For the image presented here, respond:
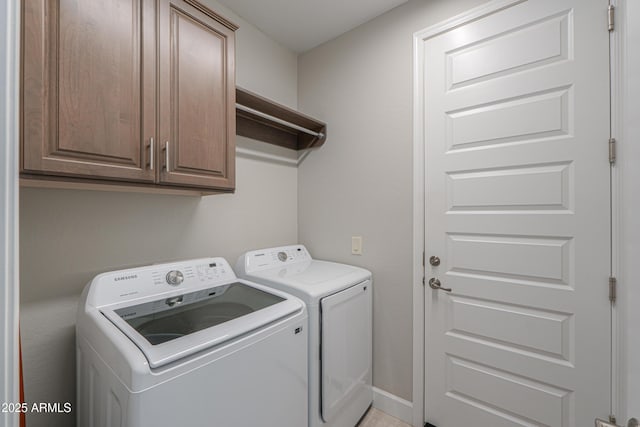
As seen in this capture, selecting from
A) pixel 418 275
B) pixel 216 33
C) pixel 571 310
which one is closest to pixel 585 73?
pixel 571 310

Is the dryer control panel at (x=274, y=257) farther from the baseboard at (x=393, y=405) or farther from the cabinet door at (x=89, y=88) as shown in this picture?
the baseboard at (x=393, y=405)

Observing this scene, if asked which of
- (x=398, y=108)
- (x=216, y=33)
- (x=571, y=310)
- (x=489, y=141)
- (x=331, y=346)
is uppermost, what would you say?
(x=216, y=33)

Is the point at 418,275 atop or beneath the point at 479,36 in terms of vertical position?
beneath

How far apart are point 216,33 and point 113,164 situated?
0.84 metres

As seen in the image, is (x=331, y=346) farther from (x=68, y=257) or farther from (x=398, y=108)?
(x=398, y=108)

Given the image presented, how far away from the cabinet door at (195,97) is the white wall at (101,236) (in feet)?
1.43

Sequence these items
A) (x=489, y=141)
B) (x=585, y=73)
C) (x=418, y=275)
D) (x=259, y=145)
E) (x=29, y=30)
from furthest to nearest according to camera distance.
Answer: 1. (x=259, y=145)
2. (x=418, y=275)
3. (x=489, y=141)
4. (x=585, y=73)
5. (x=29, y=30)

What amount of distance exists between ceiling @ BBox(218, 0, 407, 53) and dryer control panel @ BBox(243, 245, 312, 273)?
5.36 feet

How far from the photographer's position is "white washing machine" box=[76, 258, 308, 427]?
2.72ft

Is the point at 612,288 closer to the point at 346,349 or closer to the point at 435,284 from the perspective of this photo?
the point at 435,284

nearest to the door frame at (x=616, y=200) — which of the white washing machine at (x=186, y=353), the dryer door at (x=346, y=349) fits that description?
the dryer door at (x=346, y=349)

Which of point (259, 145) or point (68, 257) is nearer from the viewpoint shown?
point (68, 257)

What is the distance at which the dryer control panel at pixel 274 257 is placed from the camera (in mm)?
1838

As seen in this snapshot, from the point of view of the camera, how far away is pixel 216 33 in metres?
1.40
